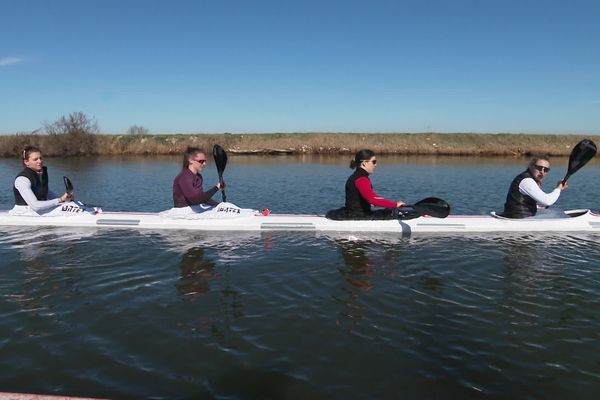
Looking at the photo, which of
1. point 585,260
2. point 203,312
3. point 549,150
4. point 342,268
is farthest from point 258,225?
point 549,150

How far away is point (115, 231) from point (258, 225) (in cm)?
362

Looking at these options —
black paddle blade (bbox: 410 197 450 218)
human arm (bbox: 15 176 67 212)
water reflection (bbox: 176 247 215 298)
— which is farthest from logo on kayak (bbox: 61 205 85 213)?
black paddle blade (bbox: 410 197 450 218)

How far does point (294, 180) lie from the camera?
84.9 ft

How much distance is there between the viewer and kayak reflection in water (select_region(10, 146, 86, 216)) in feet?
35.7

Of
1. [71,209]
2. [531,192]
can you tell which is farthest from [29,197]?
[531,192]

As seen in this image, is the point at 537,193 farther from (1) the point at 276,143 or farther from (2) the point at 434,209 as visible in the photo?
(1) the point at 276,143

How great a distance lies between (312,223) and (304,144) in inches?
1740

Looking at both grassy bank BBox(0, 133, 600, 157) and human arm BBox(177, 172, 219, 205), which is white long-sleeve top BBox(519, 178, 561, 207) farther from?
grassy bank BBox(0, 133, 600, 157)

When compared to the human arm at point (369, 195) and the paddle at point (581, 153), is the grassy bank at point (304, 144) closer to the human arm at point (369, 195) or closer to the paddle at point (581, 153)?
the paddle at point (581, 153)

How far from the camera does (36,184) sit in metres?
11.4

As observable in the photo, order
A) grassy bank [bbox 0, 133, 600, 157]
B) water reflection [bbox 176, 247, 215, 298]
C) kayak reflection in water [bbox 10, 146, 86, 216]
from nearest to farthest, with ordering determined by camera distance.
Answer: water reflection [bbox 176, 247, 215, 298], kayak reflection in water [bbox 10, 146, 86, 216], grassy bank [bbox 0, 133, 600, 157]

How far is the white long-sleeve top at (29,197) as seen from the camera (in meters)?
11.1

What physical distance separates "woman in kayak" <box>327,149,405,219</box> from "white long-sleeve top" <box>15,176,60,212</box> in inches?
287

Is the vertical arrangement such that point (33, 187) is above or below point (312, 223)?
above
